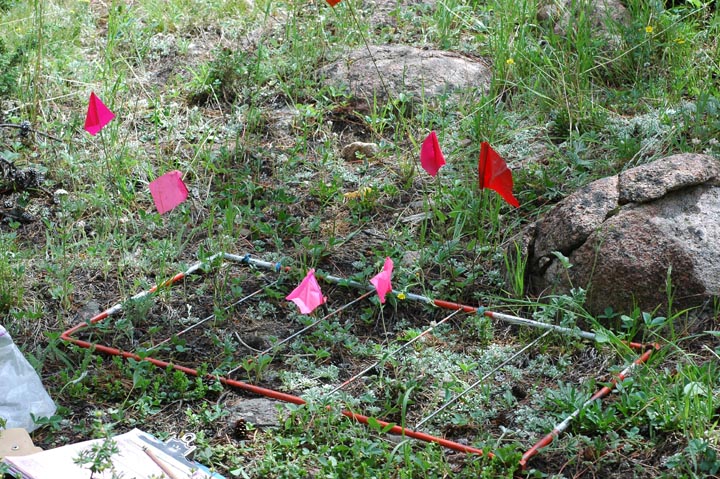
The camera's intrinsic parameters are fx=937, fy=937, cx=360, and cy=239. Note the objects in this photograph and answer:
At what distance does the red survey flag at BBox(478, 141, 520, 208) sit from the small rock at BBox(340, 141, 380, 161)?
4.59 ft

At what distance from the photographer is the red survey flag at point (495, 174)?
3.29 meters

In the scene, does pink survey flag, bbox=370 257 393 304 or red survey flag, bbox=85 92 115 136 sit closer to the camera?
pink survey flag, bbox=370 257 393 304

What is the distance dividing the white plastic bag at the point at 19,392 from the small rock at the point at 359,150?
2142 millimetres

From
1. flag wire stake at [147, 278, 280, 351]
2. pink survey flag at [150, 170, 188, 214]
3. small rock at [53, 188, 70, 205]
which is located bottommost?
flag wire stake at [147, 278, 280, 351]

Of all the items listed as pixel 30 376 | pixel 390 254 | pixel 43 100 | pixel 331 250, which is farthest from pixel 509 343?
pixel 43 100

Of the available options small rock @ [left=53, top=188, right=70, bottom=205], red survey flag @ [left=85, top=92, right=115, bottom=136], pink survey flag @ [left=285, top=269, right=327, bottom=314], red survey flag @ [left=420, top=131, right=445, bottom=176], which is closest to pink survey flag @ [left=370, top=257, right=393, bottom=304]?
pink survey flag @ [left=285, top=269, right=327, bottom=314]

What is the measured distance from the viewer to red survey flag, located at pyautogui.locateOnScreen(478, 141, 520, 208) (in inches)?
130

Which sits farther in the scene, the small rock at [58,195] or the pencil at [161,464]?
the small rock at [58,195]

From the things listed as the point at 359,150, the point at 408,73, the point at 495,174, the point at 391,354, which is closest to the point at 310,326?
the point at 391,354

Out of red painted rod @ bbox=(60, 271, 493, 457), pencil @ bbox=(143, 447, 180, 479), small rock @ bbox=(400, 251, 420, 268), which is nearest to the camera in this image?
pencil @ bbox=(143, 447, 180, 479)

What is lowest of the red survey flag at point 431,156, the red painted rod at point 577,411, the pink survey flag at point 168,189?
the red painted rod at point 577,411

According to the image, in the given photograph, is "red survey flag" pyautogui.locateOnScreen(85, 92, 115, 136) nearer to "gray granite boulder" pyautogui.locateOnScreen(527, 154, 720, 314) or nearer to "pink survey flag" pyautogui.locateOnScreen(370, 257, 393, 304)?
"pink survey flag" pyautogui.locateOnScreen(370, 257, 393, 304)

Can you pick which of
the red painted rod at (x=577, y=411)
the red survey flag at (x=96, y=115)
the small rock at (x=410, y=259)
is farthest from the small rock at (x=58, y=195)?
the red painted rod at (x=577, y=411)

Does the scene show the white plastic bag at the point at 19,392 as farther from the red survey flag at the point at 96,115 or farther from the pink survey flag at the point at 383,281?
the pink survey flag at the point at 383,281
